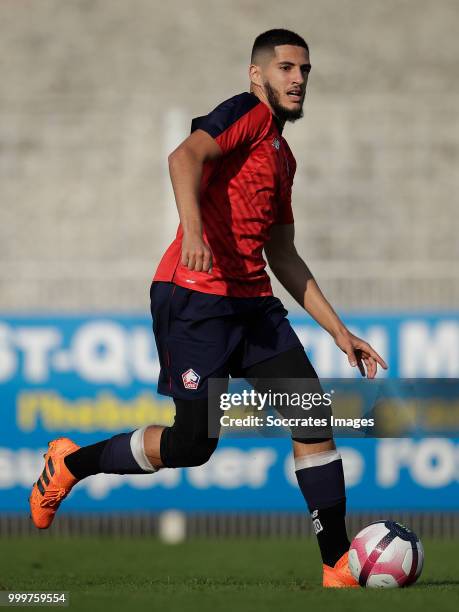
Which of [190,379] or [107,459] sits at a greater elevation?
[190,379]

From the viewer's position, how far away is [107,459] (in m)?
4.92

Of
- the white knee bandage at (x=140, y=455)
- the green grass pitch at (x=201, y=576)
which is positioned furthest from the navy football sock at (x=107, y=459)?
the green grass pitch at (x=201, y=576)

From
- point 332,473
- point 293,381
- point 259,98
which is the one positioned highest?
point 259,98

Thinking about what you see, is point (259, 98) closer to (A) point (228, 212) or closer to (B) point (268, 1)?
(A) point (228, 212)

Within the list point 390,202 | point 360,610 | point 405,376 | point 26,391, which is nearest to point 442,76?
point 390,202

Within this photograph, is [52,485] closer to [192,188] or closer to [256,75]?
A: [192,188]

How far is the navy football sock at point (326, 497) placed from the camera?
187 inches

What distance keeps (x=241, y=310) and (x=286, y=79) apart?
92 cm

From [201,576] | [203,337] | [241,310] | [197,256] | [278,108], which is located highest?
[278,108]

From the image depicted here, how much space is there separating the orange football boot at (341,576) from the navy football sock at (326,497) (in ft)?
0.08

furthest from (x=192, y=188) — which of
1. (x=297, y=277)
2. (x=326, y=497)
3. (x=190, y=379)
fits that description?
(x=326, y=497)

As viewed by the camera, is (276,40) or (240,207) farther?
(276,40)

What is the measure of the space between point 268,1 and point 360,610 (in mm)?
12157

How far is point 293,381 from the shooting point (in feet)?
15.5
